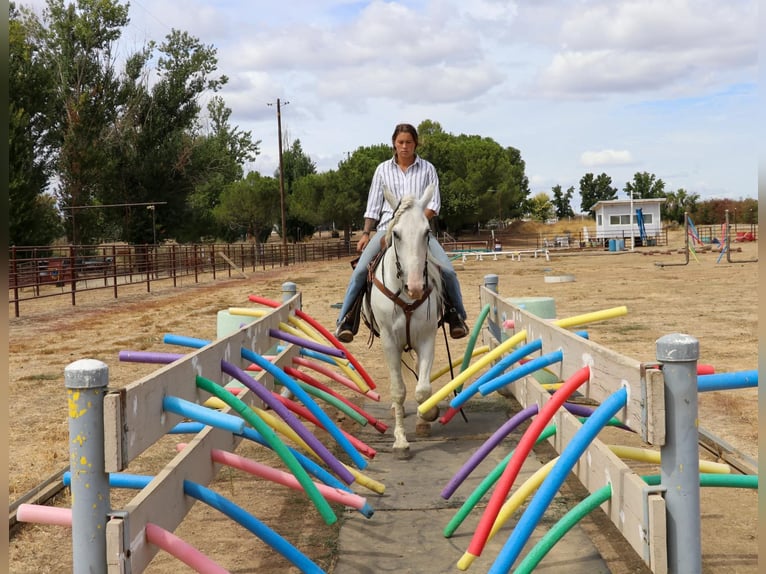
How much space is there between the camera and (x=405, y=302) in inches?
210

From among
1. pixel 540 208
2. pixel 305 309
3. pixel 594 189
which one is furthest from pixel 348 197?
pixel 594 189

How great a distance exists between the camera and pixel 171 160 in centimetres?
4397

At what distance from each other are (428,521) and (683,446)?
197cm

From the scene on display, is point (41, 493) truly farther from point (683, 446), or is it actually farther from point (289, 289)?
point (683, 446)

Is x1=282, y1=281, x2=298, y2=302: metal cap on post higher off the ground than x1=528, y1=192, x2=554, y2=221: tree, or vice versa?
x1=528, y1=192, x2=554, y2=221: tree

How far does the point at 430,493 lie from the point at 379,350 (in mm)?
6170

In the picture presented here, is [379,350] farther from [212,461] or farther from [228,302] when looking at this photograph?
[228,302]

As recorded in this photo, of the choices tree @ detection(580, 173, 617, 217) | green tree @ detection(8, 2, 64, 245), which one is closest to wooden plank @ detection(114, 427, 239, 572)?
green tree @ detection(8, 2, 64, 245)

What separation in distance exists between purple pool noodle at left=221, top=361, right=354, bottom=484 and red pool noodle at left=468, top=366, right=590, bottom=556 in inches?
37.1

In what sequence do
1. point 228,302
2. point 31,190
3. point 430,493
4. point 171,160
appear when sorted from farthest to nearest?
point 171,160 → point 31,190 → point 228,302 → point 430,493

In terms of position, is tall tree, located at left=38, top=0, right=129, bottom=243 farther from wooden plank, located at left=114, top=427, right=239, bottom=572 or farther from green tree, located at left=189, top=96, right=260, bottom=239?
wooden plank, located at left=114, top=427, right=239, bottom=572

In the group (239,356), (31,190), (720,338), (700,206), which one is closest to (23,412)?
(239,356)

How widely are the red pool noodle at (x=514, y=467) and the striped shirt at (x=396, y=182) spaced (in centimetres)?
302

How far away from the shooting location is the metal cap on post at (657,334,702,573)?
2.28 metres
